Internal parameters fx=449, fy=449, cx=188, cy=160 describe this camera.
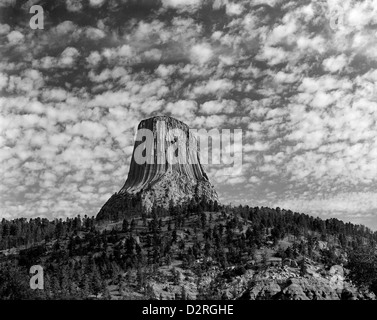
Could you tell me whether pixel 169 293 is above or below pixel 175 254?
below

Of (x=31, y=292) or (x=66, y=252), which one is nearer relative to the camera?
(x=31, y=292)

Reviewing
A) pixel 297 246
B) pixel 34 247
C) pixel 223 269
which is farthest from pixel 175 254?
pixel 34 247
